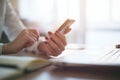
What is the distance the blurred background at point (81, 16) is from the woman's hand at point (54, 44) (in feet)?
6.35

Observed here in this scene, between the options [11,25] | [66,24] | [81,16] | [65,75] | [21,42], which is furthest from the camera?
[81,16]

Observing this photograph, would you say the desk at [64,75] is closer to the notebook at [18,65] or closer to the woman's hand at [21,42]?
the notebook at [18,65]

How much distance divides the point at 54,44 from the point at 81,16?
211 centimetres

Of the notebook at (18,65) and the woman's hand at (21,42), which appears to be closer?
the notebook at (18,65)

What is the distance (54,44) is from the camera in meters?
0.96

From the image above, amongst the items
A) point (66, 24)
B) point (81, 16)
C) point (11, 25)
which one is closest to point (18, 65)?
point (66, 24)

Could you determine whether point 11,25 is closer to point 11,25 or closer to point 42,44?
point 11,25

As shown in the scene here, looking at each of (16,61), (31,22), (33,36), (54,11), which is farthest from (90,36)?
(16,61)

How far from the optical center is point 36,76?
526 millimetres

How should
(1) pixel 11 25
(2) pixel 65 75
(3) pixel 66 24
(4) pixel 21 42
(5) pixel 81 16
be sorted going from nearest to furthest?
1. (2) pixel 65 75
2. (3) pixel 66 24
3. (4) pixel 21 42
4. (1) pixel 11 25
5. (5) pixel 81 16

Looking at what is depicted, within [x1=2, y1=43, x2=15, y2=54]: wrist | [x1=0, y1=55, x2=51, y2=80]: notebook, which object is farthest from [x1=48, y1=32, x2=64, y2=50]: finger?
[x1=0, y1=55, x2=51, y2=80]: notebook

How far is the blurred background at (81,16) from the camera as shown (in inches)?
115

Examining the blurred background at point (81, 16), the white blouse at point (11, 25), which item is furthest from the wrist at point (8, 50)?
the blurred background at point (81, 16)

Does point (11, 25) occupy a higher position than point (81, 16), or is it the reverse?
point (11, 25)
